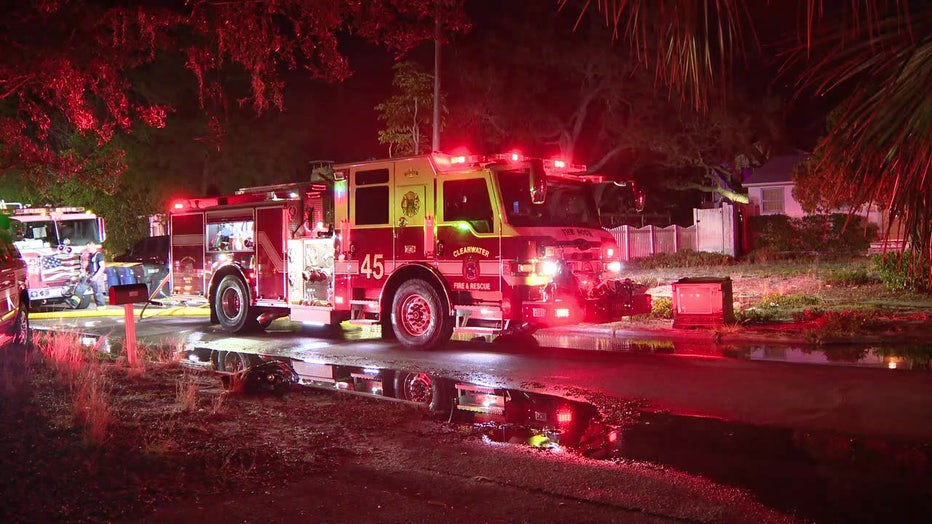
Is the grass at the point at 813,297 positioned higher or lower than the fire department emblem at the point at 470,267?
lower

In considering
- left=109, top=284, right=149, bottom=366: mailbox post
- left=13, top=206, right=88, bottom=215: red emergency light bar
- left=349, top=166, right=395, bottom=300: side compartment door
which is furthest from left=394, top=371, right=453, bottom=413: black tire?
left=13, top=206, right=88, bottom=215: red emergency light bar

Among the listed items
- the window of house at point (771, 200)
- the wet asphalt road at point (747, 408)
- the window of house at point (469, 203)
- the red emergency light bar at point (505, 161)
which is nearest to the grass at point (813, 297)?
the wet asphalt road at point (747, 408)

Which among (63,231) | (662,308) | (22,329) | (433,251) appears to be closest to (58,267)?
(63,231)

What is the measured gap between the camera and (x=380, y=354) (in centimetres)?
1261

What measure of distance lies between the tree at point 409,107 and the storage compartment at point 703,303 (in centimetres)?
985

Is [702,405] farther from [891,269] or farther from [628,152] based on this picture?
[628,152]

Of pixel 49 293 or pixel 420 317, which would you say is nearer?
pixel 420 317

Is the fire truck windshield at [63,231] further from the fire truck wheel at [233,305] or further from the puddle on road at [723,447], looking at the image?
the puddle on road at [723,447]

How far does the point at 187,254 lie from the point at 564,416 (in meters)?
11.1

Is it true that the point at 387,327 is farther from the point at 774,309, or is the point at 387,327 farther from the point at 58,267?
the point at 58,267

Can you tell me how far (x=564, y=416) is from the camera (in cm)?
816

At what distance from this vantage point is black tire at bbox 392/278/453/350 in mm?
12570

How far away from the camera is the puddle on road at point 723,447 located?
553 cm

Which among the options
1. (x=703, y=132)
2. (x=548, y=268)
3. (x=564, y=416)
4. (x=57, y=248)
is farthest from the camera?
(x=703, y=132)
